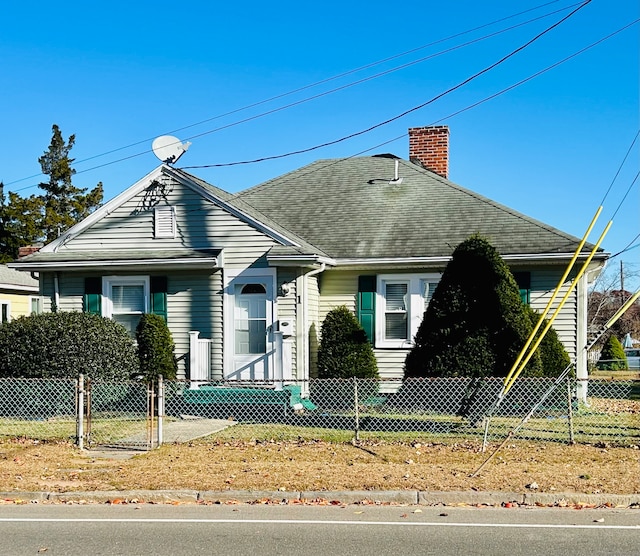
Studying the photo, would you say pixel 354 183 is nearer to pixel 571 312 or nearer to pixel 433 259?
pixel 433 259

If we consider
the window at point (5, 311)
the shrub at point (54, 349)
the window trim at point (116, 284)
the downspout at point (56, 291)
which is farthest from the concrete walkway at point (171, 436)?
the window at point (5, 311)

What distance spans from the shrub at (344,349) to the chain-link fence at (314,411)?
386mm

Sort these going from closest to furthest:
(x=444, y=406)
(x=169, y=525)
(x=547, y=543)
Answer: (x=547, y=543)
(x=169, y=525)
(x=444, y=406)

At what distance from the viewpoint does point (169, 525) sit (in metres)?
8.16

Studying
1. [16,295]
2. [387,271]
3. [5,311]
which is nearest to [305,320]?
[387,271]

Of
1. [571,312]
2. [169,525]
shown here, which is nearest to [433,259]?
[571,312]

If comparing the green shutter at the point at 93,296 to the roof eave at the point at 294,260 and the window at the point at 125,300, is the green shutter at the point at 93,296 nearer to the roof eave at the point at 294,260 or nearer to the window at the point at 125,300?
the window at the point at 125,300

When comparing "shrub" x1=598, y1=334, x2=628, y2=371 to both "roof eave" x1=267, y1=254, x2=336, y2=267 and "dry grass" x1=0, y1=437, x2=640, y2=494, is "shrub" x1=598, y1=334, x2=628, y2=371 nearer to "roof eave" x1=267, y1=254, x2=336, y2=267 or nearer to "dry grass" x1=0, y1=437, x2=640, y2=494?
"roof eave" x1=267, y1=254, x2=336, y2=267

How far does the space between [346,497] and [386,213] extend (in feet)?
38.1

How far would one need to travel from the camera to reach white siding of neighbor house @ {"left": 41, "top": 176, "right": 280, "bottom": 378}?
17.8 meters

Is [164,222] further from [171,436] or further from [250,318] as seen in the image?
[171,436]

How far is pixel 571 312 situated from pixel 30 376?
10.7m

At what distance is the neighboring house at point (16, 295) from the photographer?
2689cm

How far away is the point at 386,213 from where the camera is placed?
20250 mm
